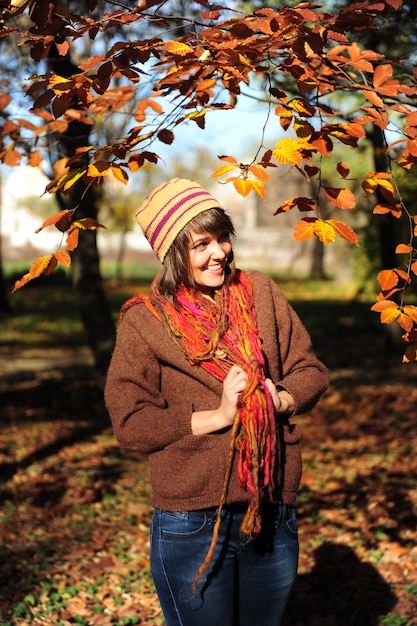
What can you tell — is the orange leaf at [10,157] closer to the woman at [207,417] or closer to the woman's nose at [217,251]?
the woman at [207,417]

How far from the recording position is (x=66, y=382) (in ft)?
33.7

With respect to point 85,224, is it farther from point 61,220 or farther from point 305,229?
point 305,229

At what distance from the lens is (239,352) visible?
2.24m

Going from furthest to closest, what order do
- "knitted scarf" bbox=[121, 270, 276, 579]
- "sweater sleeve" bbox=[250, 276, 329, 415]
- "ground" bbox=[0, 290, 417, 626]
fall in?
"ground" bbox=[0, 290, 417, 626] < "sweater sleeve" bbox=[250, 276, 329, 415] < "knitted scarf" bbox=[121, 270, 276, 579]

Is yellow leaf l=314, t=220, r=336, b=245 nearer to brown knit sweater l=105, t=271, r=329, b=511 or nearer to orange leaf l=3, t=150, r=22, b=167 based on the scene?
brown knit sweater l=105, t=271, r=329, b=511

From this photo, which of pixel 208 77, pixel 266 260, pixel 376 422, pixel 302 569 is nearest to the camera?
pixel 208 77

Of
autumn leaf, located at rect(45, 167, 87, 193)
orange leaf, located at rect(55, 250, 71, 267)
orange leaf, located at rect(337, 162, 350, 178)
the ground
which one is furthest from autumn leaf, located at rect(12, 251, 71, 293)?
the ground

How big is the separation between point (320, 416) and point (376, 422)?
67cm

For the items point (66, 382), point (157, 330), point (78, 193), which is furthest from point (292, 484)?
point (66, 382)

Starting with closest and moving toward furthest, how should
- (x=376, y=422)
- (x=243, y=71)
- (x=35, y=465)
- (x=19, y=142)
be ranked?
(x=243, y=71), (x=19, y=142), (x=35, y=465), (x=376, y=422)

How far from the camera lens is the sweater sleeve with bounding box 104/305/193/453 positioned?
7.25ft

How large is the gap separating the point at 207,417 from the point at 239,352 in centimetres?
22

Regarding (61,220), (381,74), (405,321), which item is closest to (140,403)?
(61,220)

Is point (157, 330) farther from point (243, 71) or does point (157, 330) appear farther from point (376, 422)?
point (376, 422)
